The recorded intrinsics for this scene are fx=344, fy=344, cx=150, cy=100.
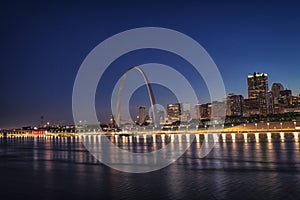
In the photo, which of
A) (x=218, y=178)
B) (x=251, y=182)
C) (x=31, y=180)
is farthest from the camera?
(x=31, y=180)

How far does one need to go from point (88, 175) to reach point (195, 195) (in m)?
8.53

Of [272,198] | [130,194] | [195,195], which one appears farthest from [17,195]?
[272,198]

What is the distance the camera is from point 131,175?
18.8 metres

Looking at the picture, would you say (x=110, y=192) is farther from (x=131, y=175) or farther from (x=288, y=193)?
(x=288, y=193)

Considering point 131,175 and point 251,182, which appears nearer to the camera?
point 251,182

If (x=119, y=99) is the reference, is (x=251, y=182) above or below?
below

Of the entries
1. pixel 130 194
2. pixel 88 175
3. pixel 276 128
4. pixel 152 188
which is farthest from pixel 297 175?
pixel 276 128

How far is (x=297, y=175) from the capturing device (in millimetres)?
16703

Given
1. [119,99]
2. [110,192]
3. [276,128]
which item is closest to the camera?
[110,192]

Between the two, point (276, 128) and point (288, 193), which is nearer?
point (288, 193)

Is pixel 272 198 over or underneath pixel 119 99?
underneath

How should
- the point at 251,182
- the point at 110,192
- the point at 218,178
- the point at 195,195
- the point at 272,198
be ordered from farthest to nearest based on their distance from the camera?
the point at 218,178, the point at 251,182, the point at 110,192, the point at 195,195, the point at 272,198

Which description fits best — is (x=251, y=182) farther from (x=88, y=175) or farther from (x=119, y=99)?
(x=119, y=99)

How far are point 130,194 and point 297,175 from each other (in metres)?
8.56
